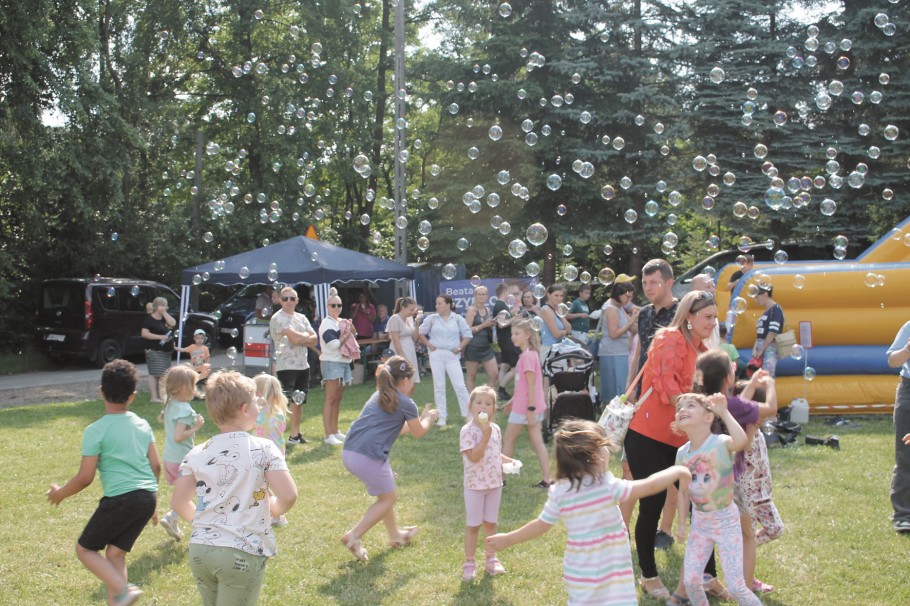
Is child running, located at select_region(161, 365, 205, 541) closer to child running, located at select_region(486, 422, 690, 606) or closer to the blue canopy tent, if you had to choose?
child running, located at select_region(486, 422, 690, 606)

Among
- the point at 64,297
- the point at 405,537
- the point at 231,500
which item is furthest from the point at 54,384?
the point at 231,500

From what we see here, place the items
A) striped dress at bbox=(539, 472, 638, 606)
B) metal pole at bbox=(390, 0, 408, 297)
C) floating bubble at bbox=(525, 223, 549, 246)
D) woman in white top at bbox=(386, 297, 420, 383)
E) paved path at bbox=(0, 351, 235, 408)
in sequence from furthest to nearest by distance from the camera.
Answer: paved path at bbox=(0, 351, 235, 408) → metal pole at bbox=(390, 0, 408, 297) → woman in white top at bbox=(386, 297, 420, 383) → floating bubble at bbox=(525, 223, 549, 246) → striped dress at bbox=(539, 472, 638, 606)

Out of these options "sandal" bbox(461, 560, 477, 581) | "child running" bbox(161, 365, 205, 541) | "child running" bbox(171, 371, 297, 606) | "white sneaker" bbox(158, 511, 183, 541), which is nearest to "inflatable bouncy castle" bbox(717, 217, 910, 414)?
"sandal" bbox(461, 560, 477, 581)

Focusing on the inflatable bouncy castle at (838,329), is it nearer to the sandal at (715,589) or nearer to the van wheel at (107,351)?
the sandal at (715,589)

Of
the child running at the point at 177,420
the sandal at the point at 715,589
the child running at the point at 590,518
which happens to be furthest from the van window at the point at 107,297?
the child running at the point at 590,518

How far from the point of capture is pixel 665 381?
165 inches

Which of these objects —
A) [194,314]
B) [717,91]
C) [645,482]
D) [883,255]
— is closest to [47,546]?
[645,482]

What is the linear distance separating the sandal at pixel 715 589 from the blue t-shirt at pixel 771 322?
17.4ft

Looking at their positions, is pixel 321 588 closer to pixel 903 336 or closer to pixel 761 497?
pixel 761 497

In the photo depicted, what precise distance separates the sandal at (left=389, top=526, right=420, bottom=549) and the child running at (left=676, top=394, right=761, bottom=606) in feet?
7.00

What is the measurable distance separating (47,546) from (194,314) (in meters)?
12.9

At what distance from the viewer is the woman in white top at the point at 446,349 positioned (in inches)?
373

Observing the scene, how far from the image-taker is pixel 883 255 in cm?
1064

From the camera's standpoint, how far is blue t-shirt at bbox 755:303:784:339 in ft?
29.8
